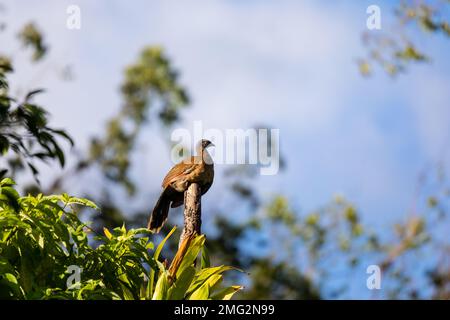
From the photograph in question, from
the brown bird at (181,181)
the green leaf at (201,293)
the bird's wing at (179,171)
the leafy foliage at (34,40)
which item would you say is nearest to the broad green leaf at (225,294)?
the green leaf at (201,293)

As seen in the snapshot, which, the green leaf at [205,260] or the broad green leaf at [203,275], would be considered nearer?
the broad green leaf at [203,275]

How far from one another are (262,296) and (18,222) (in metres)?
20.8

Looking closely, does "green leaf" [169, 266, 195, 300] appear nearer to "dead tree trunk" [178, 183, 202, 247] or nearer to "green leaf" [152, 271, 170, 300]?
"green leaf" [152, 271, 170, 300]

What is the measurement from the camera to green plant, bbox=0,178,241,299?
264 inches

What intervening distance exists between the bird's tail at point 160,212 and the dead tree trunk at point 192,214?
66 centimetres

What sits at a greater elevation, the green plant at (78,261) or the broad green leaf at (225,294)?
the green plant at (78,261)

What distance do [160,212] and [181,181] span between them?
521mm

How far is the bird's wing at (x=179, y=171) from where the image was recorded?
29.1 ft

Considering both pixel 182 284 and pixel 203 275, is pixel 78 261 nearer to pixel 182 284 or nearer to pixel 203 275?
pixel 182 284

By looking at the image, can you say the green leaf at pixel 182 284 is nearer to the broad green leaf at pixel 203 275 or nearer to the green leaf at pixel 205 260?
the broad green leaf at pixel 203 275

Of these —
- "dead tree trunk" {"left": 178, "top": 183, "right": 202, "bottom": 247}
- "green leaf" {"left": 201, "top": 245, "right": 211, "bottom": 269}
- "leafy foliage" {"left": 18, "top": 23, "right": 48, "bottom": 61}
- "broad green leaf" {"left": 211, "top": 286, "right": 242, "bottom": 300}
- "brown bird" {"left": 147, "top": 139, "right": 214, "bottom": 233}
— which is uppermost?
"leafy foliage" {"left": 18, "top": 23, "right": 48, "bottom": 61}

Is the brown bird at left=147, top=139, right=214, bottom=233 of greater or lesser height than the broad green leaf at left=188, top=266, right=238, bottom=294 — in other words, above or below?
above

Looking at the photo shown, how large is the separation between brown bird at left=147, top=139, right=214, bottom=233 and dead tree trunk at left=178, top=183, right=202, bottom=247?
1.08 ft

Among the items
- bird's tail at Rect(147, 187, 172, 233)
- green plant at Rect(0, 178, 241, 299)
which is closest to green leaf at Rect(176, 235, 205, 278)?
green plant at Rect(0, 178, 241, 299)
